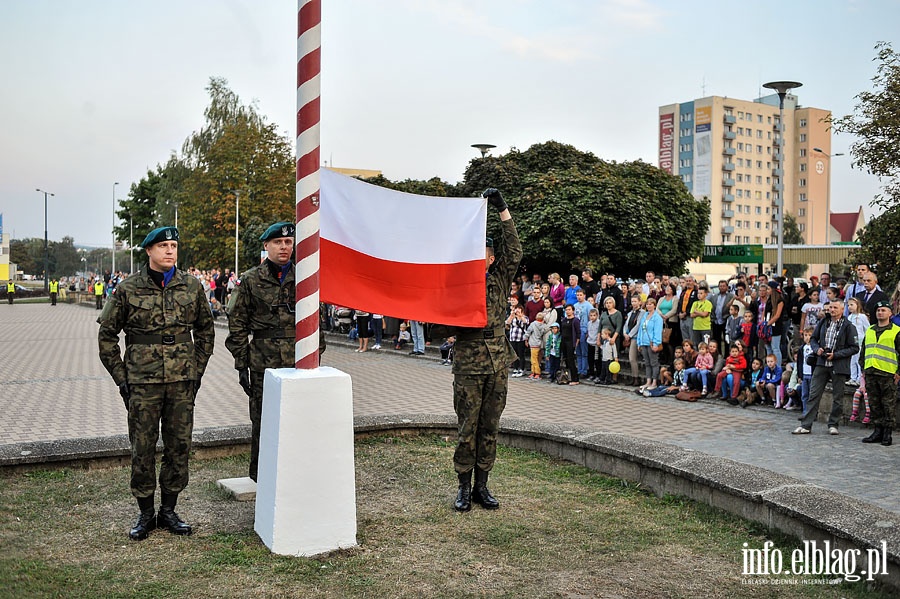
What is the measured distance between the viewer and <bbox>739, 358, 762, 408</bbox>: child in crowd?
13.6m

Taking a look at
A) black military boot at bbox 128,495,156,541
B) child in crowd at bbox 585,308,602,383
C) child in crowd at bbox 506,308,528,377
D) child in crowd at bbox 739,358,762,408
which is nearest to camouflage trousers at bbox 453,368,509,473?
black military boot at bbox 128,495,156,541

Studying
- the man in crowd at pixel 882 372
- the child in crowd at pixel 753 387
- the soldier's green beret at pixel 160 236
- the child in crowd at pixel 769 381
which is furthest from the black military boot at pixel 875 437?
the soldier's green beret at pixel 160 236

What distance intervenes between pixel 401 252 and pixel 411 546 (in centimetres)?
226

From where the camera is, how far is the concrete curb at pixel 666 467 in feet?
17.7

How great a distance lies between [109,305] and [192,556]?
185 cm

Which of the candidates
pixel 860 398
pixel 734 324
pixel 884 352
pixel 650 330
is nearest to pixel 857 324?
pixel 860 398

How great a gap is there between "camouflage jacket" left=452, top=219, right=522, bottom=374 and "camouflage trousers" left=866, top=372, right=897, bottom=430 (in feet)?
20.5

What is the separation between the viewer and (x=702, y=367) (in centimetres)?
1467

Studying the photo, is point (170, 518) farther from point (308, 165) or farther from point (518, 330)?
point (518, 330)

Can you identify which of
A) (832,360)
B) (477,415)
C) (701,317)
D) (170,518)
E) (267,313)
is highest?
(267,313)

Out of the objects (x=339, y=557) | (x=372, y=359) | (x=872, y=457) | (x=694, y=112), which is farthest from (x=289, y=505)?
(x=694, y=112)

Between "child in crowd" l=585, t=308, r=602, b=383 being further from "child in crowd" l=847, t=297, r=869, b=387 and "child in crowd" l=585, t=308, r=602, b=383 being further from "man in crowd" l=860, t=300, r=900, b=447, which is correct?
"man in crowd" l=860, t=300, r=900, b=447

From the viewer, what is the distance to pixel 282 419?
18.2 ft

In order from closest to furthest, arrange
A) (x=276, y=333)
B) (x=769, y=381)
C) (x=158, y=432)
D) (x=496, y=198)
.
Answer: (x=158, y=432) → (x=496, y=198) → (x=276, y=333) → (x=769, y=381)
